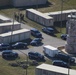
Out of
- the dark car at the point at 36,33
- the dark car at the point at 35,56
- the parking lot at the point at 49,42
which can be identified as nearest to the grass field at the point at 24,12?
the dark car at the point at 35,56

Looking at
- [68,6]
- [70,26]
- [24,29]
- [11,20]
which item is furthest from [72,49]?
[68,6]

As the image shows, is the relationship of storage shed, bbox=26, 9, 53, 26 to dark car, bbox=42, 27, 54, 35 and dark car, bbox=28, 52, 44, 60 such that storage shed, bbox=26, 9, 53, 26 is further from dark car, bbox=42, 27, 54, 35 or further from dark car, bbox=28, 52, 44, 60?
dark car, bbox=28, 52, 44, 60

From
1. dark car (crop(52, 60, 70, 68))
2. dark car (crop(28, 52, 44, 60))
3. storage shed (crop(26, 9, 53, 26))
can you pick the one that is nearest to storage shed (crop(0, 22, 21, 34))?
storage shed (crop(26, 9, 53, 26))

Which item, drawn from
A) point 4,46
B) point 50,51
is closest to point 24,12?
point 4,46

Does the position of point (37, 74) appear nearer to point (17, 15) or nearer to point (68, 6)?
point (17, 15)

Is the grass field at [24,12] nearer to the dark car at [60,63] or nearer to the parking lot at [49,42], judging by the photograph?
the dark car at [60,63]

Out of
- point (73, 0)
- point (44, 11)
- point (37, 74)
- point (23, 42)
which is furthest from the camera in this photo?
point (73, 0)
